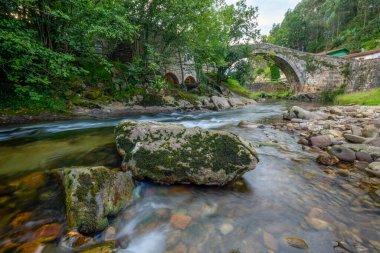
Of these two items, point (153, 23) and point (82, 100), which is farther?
point (153, 23)

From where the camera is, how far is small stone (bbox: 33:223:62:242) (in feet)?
5.49

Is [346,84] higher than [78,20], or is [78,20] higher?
[78,20]

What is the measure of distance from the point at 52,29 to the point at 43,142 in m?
5.55

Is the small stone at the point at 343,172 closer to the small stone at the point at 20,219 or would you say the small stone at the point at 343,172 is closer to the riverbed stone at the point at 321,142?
the riverbed stone at the point at 321,142

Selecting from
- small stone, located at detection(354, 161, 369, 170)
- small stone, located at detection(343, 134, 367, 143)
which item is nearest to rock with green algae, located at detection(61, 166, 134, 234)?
small stone, located at detection(354, 161, 369, 170)

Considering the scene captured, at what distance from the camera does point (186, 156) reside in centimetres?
262

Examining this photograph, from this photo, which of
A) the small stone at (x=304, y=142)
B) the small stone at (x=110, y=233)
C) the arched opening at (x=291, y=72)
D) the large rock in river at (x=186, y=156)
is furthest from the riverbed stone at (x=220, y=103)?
the arched opening at (x=291, y=72)

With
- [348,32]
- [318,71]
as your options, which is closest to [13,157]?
[318,71]

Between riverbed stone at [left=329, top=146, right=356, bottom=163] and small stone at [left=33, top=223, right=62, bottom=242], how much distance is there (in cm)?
420

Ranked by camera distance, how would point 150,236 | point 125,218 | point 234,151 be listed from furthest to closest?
point 234,151 < point 125,218 < point 150,236

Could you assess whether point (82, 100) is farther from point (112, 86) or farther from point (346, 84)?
point (346, 84)

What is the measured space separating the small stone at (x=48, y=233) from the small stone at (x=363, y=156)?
4.40 m

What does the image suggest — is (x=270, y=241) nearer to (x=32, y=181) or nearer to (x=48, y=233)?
(x=48, y=233)

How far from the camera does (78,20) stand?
743cm
